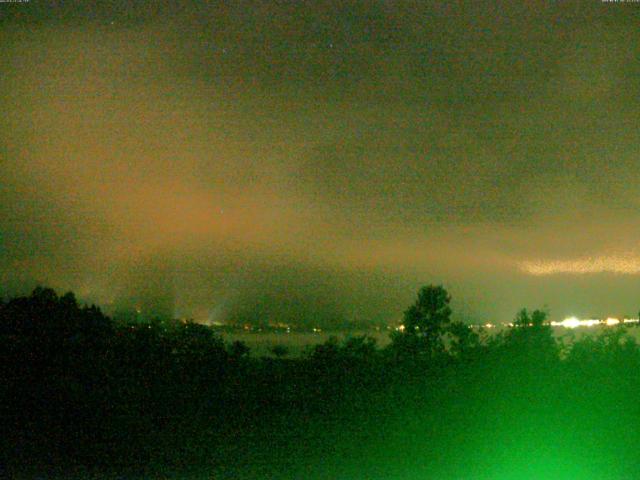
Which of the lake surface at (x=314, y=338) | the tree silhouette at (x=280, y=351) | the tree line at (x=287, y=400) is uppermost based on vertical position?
the lake surface at (x=314, y=338)

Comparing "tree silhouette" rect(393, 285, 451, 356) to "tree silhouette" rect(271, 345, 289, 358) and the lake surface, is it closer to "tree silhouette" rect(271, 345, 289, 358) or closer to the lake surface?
the lake surface

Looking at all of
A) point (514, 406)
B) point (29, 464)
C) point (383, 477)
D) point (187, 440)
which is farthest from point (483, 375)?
point (29, 464)

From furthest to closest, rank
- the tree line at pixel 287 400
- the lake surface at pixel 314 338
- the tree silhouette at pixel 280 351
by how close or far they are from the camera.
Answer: the lake surface at pixel 314 338 < the tree silhouette at pixel 280 351 < the tree line at pixel 287 400

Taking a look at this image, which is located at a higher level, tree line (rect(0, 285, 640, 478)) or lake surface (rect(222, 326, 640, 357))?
lake surface (rect(222, 326, 640, 357))

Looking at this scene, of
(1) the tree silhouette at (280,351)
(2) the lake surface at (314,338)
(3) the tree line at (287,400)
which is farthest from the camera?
(2) the lake surface at (314,338)

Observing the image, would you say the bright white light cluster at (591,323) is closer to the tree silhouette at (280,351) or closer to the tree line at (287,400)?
the tree line at (287,400)

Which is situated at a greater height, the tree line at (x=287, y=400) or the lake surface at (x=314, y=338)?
the lake surface at (x=314, y=338)

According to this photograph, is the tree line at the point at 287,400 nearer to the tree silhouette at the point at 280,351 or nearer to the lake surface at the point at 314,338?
the tree silhouette at the point at 280,351

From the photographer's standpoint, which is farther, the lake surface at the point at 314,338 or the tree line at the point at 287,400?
the lake surface at the point at 314,338

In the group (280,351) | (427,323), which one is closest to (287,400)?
(280,351)

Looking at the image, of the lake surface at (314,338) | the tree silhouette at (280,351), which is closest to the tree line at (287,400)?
the tree silhouette at (280,351)

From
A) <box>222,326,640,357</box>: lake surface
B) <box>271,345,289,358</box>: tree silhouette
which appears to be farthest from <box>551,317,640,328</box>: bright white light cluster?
<box>271,345,289,358</box>: tree silhouette

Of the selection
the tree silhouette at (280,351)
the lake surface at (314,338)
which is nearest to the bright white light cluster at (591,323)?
the lake surface at (314,338)

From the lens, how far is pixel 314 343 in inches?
551
